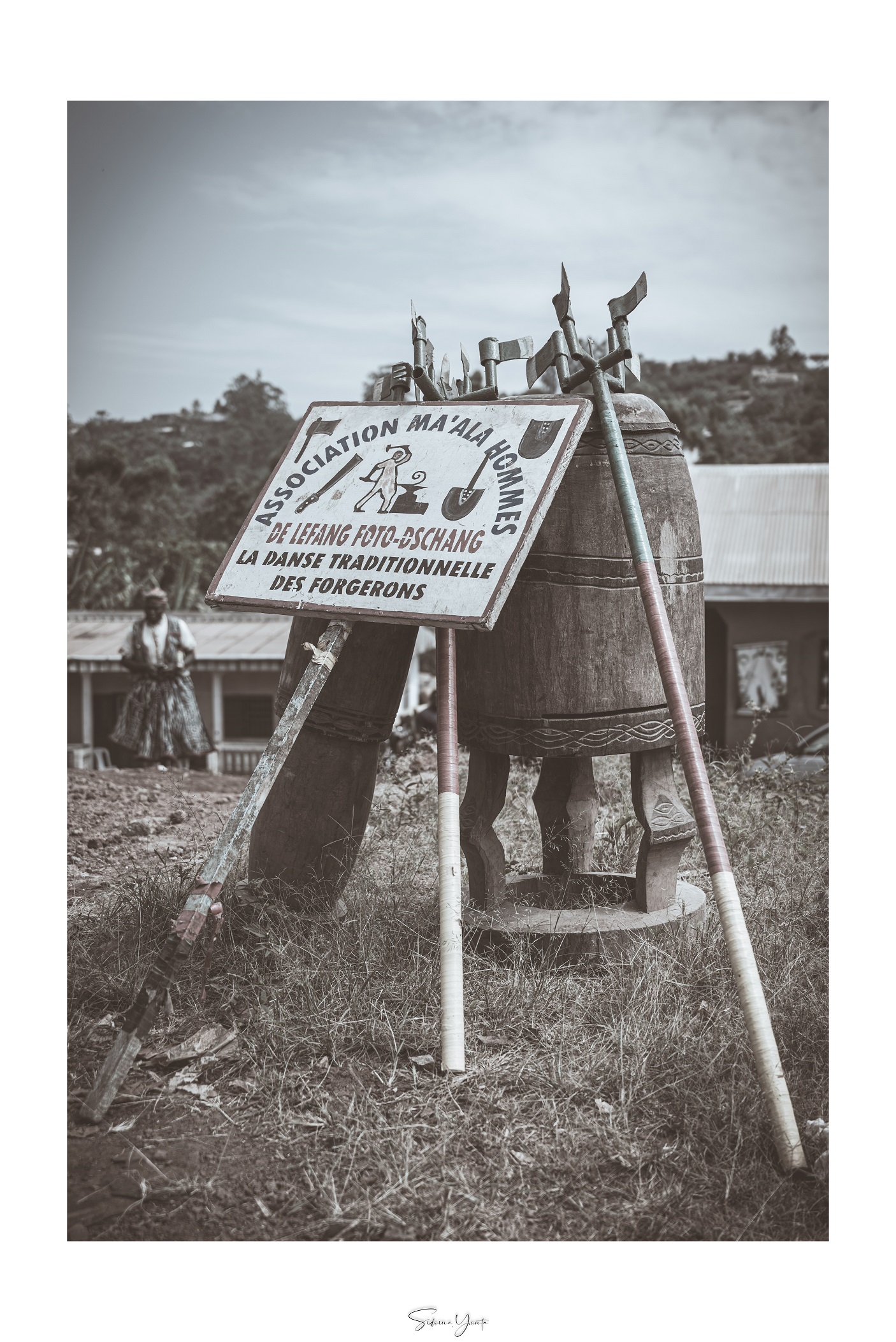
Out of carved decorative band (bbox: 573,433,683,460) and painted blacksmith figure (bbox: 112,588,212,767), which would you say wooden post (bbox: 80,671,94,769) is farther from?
carved decorative band (bbox: 573,433,683,460)

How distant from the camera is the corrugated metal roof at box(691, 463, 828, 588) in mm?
9555

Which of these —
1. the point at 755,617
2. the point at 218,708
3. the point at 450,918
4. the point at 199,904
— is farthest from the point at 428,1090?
the point at 218,708

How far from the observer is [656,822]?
310 cm

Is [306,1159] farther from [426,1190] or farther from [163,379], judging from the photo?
[163,379]

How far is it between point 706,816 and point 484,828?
94cm

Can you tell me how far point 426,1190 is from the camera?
2.28 metres

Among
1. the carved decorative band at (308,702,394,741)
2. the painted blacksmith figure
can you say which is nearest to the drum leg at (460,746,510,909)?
the carved decorative band at (308,702,394,741)

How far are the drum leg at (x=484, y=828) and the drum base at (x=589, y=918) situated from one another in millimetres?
73

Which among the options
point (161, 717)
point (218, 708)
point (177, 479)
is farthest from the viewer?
point (177, 479)

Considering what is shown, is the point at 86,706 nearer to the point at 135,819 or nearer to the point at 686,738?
the point at 135,819

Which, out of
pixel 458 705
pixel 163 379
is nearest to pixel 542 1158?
pixel 458 705

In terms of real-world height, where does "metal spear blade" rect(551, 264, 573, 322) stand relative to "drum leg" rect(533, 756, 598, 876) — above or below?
above

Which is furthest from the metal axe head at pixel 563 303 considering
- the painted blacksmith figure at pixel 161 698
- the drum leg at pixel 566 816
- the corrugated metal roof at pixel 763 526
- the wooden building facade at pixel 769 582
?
the corrugated metal roof at pixel 763 526

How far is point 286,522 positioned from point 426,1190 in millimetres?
1665
